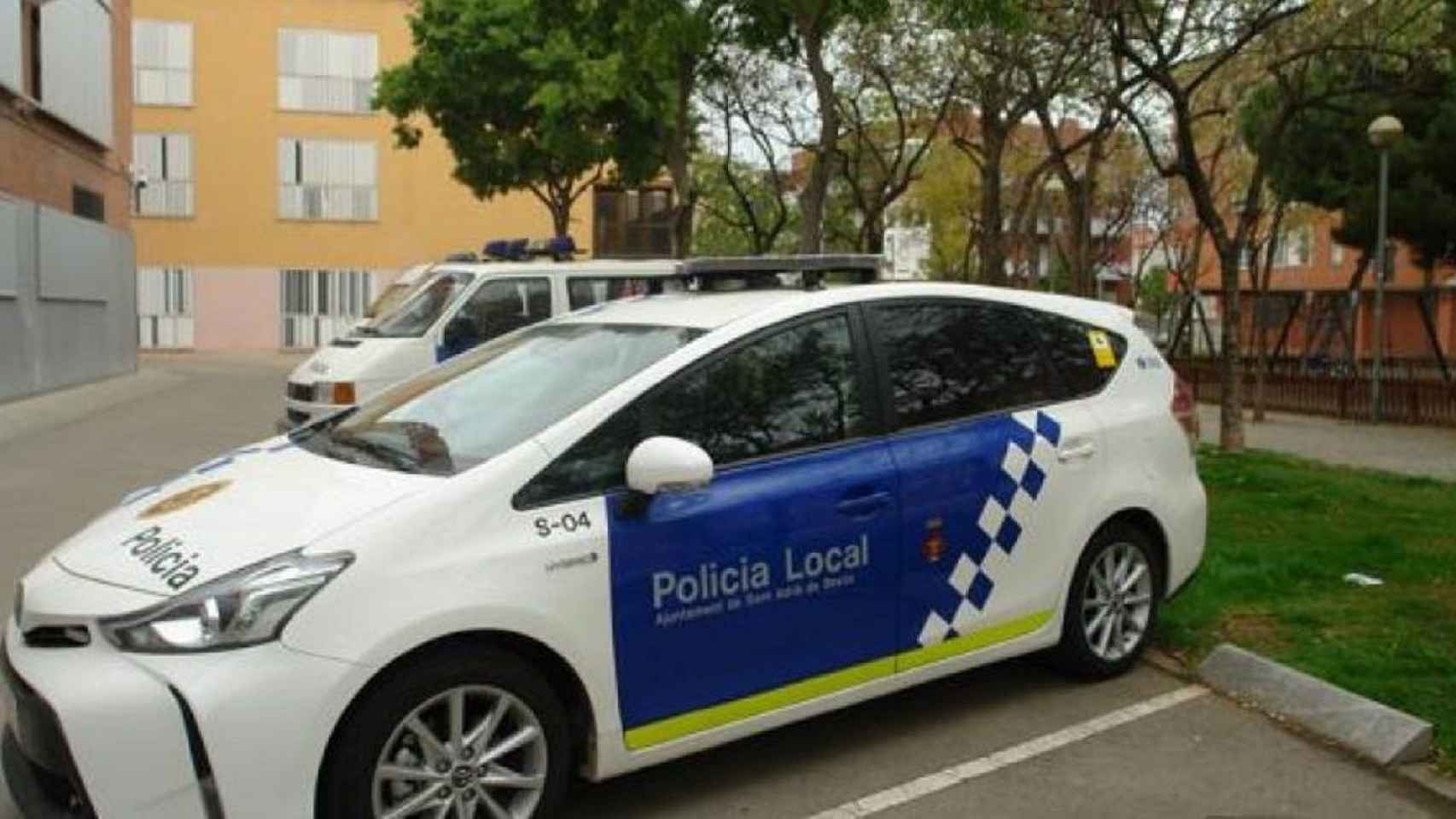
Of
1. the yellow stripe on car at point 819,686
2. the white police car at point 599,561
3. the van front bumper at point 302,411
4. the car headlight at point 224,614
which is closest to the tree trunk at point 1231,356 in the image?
the van front bumper at point 302,411

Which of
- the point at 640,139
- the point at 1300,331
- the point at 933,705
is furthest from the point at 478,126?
the point at 933,705

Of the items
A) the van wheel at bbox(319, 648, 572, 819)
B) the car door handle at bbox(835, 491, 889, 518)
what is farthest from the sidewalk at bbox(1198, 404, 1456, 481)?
the van wheel at bbox(319, 648, 572, 819)

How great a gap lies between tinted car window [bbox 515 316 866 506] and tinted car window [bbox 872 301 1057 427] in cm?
21

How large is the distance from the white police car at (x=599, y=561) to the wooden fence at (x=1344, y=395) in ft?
51.5

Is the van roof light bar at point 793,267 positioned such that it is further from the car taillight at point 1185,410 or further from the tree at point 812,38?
the tree at point 812,38

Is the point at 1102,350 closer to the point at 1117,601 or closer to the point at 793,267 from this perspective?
the point at 1117,601

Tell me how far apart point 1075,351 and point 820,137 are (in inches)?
275

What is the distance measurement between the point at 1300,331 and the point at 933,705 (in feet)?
102

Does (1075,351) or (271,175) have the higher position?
(271,175)

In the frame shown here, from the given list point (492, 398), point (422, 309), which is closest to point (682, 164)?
point (422, 309)

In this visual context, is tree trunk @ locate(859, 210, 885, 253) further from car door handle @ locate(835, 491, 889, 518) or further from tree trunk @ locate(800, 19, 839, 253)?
car door handle @ locate(835, 491, 889, 518)

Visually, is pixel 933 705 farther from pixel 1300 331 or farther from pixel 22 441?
pixel 1300 331

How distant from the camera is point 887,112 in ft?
87.6

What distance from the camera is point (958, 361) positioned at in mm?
5285
